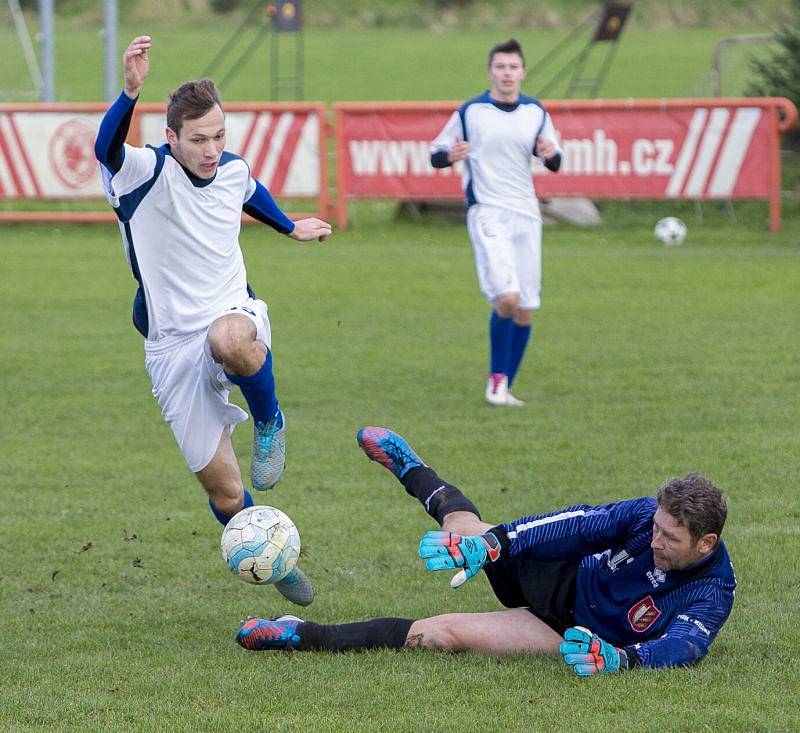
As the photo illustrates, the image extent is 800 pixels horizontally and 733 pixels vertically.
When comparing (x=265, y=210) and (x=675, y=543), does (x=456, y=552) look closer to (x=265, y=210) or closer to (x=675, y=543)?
(x=675, y=543)

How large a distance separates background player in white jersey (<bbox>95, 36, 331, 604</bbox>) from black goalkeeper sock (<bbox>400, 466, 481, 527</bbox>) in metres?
0.60

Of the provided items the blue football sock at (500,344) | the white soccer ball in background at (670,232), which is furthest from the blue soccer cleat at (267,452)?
the white soccer ball in background at (670,232)

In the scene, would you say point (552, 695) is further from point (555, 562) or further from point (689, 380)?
point (689, 380)

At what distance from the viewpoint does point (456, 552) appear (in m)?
5.36

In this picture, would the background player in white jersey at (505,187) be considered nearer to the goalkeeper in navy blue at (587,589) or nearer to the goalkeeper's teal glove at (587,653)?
the goalkeeper in navy blue at (587,589)

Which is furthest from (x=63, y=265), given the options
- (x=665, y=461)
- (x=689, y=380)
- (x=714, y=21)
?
(x=714, y=21)

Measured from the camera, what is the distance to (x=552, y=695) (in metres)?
5.15

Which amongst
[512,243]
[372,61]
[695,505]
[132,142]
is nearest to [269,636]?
[695,505]

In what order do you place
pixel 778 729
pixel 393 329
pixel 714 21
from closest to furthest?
pixel 778 729 → pixel 393 329 → pixel 714 21

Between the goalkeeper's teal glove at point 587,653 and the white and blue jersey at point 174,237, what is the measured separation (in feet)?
7.04

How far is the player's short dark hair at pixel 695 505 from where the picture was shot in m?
5.07

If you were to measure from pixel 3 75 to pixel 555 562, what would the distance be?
26732mm

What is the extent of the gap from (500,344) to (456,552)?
5.29 meters

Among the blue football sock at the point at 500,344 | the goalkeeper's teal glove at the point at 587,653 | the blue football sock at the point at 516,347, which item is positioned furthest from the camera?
the blue football sock at the point at 516,347
